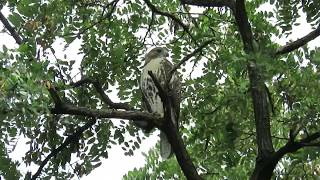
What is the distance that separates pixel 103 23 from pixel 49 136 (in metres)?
1.31

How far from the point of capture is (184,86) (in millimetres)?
5777

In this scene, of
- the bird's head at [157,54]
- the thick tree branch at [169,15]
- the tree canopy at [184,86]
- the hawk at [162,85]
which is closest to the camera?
the tree canopy at [184,86]

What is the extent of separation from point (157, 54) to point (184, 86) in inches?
25.9

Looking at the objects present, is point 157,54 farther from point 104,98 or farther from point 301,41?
point 301,41

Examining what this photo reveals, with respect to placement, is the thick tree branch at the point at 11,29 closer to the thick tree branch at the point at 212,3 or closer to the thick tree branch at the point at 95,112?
the thick tree branch at the point at 95,112

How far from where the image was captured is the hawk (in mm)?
5535

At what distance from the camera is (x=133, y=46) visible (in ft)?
18.9

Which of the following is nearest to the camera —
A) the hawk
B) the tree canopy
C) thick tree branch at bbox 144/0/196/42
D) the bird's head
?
the tree canopy

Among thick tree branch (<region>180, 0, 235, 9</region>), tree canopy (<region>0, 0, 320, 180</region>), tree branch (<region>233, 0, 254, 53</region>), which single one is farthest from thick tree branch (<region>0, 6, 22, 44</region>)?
tree branch (<region>233, 0, 254, 53</region>)

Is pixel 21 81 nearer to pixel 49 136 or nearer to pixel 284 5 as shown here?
pixel 49 136

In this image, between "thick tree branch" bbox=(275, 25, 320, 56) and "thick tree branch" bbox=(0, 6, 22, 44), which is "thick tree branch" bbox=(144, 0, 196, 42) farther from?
"thick tree branch" bbox=(0, 6, 22, 44)

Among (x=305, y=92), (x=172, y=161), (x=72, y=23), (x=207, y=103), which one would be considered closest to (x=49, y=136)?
(x=72, y=23)

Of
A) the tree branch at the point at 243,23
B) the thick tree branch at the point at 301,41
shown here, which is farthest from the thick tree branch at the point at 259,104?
the thick tree branch at the point at 301,41

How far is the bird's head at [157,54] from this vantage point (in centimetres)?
621
